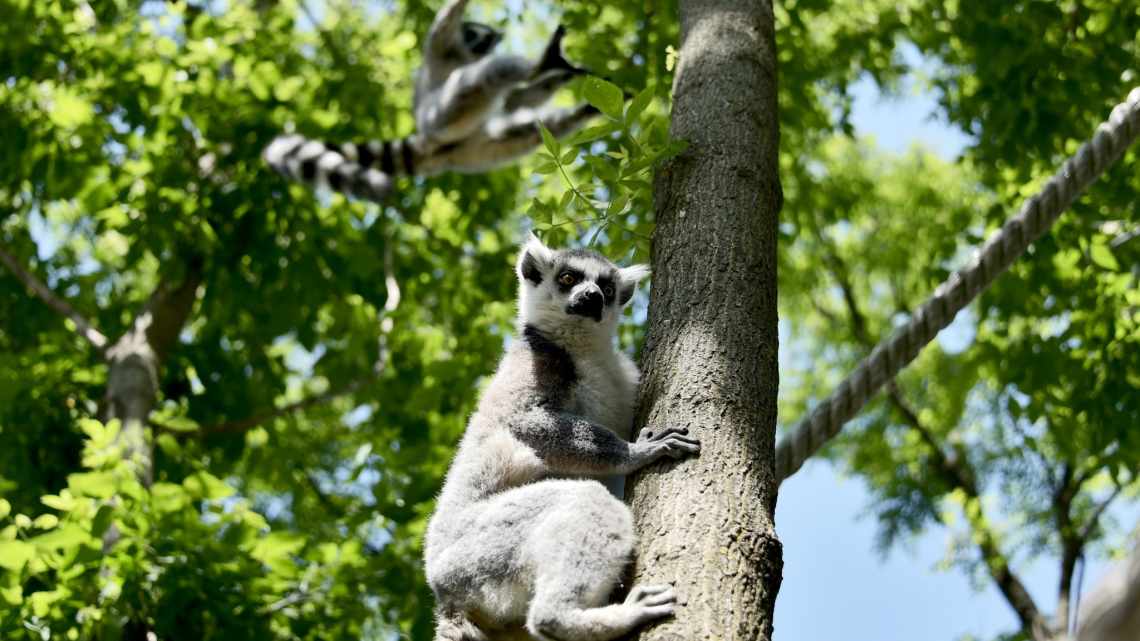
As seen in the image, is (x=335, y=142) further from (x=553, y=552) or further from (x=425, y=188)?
(x=553, y=552)

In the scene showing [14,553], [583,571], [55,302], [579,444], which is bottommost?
[583,571]

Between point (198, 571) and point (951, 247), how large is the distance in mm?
5019

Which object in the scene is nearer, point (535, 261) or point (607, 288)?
point (607, 288)

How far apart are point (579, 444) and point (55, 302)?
18.2 feet

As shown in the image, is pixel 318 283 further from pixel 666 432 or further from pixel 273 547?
pixel 666 432

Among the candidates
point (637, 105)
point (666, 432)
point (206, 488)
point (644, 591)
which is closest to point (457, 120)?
point (206, 488)

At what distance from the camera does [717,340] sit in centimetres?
311

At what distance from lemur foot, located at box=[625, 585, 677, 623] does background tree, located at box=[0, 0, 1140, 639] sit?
147 centimetres

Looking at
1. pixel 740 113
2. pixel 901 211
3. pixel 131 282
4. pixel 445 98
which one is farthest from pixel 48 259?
pixel 901 211

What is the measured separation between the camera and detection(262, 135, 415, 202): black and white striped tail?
823 cm

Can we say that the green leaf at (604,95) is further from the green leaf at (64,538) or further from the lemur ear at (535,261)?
the green leaf at (64,538)

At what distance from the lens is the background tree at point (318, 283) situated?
5.62 m

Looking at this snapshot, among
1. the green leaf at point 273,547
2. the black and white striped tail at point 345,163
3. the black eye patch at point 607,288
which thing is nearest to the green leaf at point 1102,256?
the black eye patch at point 607,288

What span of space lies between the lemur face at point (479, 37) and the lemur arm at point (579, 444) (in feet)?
27.1
